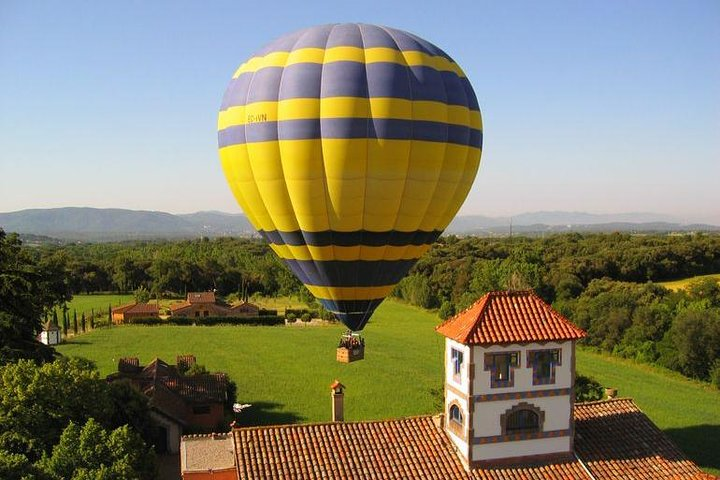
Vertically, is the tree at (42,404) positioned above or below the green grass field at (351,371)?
above

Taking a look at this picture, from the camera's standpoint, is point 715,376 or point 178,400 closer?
point 178,400

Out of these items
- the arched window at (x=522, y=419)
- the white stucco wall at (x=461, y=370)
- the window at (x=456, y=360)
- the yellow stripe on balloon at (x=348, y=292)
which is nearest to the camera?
the white stucco wall at (x=461, y=370)

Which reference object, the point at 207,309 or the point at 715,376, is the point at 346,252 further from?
the point at 207,309

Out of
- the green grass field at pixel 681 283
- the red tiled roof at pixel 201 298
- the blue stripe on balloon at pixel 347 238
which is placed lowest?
the red tiled roof at pixel 201 298

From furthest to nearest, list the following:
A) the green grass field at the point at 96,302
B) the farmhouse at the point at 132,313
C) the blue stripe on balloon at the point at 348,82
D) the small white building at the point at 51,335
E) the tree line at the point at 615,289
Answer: the green grass field at the point at 96,302 → the farmhouse at the point at 132,313 → the small white building at the point at 51,335 → the tree line at the point at 615,289 → the blue stripe on balloon at the point at 348,82

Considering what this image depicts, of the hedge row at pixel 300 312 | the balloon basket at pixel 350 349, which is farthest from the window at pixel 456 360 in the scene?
the hedge row at pixel 300 312

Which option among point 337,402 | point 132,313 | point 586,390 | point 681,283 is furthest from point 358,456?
point 681,283

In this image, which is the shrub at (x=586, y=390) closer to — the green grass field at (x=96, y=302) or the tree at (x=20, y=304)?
the tree at (x=20, y=304)
